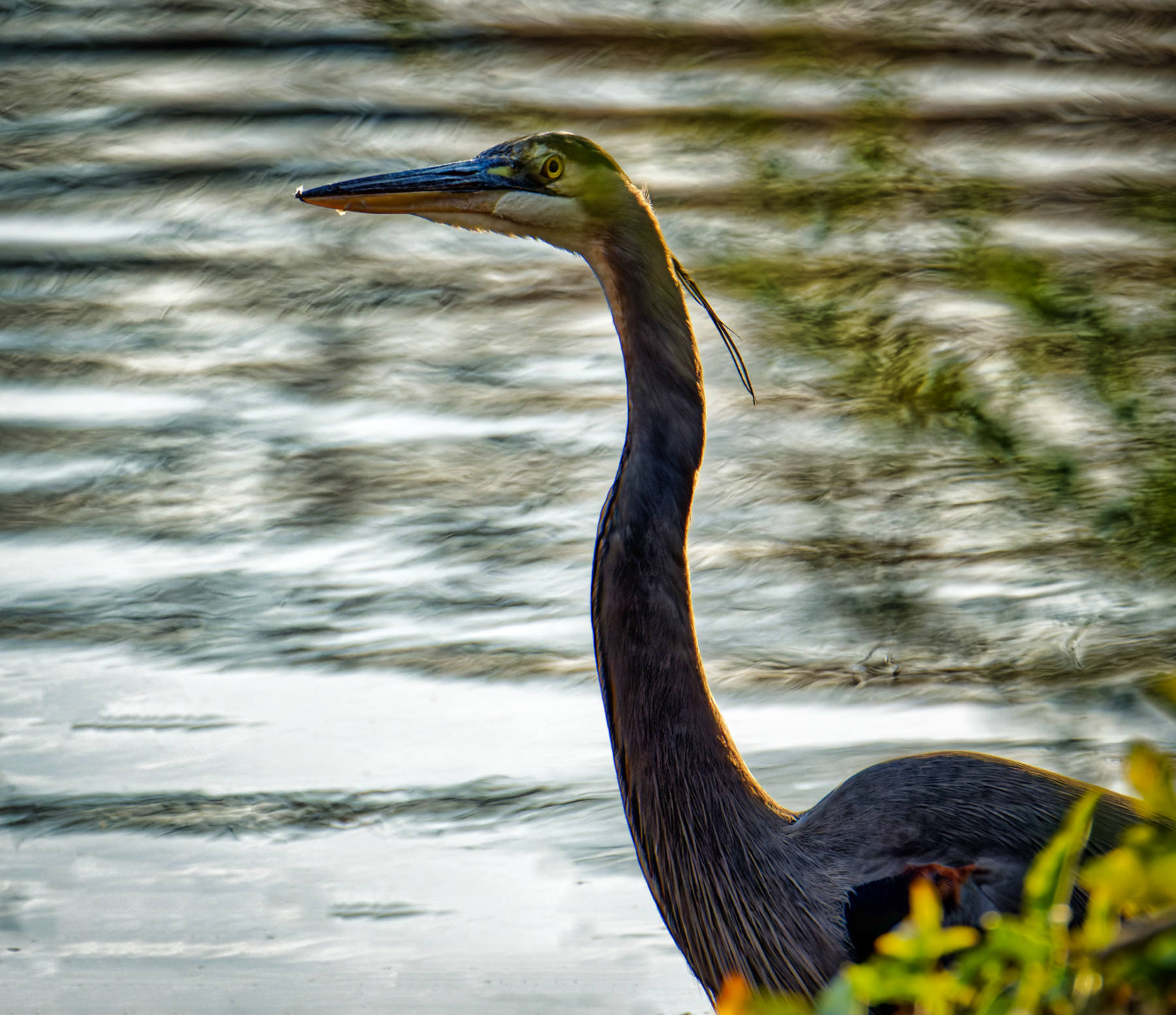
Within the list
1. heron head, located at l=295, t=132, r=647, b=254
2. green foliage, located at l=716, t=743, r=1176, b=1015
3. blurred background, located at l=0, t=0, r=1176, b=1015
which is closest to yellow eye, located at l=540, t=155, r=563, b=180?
heron head, located at l=295, t=132, r=647, b=254

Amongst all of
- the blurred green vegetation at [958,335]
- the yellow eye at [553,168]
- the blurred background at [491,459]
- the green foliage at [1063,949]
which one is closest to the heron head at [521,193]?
the yellow eye at [553,168]

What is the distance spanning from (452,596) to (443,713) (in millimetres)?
624

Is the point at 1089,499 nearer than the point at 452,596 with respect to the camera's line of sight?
No

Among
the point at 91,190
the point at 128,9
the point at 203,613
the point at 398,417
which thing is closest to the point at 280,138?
the point at 91,190

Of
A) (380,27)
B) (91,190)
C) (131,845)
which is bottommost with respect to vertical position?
(131,845)

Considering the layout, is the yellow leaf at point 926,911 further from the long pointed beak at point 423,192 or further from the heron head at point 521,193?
the long pointed beak at point 423,192

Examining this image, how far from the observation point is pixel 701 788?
2162mm

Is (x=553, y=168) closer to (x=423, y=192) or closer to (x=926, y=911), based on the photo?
(x=423, y=192)

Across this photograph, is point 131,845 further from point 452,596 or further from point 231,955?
point 452,596

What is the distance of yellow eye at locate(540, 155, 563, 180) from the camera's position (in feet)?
7.82

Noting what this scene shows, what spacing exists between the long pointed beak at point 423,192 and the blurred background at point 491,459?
23.4 inches

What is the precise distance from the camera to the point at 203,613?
4.36 metres

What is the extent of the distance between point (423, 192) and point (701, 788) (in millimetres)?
1064

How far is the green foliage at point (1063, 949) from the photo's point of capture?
1.92ft
